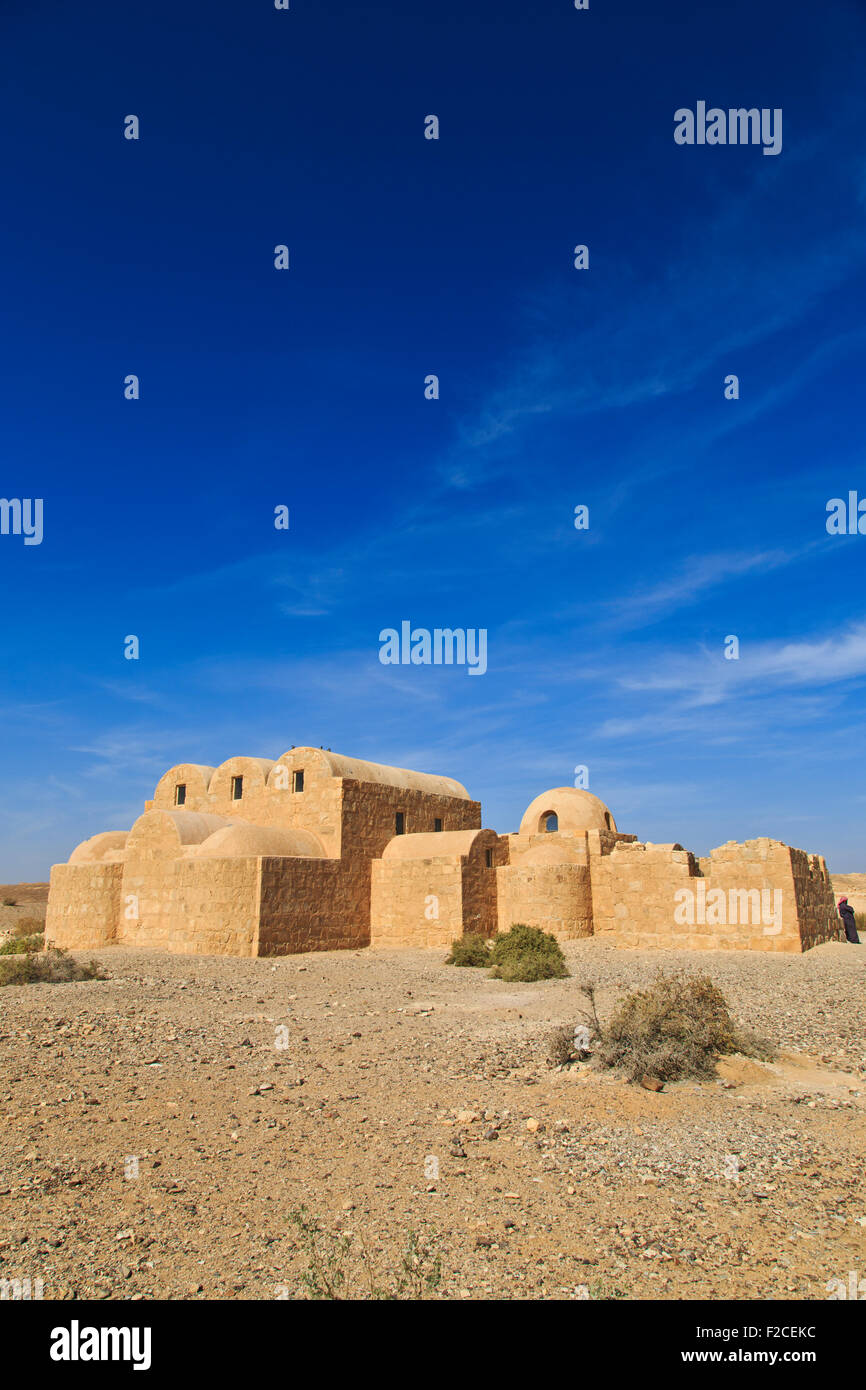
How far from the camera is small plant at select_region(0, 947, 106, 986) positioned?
11572mm

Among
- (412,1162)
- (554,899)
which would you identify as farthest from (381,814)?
(412,1162)

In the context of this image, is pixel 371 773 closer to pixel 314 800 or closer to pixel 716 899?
pixel 314 800

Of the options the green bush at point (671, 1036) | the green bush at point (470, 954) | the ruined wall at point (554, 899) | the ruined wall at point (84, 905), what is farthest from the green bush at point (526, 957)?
the ruined wall at point (84, 905)

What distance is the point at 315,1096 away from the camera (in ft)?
20.5

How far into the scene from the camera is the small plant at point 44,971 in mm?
11572

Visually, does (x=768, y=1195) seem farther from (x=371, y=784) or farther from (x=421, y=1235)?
(x=371, y=784)

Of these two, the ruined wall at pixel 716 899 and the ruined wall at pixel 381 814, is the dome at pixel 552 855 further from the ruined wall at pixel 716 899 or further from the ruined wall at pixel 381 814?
the ruined wall at pixel 381 814

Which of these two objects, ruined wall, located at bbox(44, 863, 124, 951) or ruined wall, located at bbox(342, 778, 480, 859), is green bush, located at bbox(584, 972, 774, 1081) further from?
ruined wall, located at bbox(44, 863, 124, 951)

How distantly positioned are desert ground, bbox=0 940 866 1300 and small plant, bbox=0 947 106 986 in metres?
2.95

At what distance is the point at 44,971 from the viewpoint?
11.9 metres

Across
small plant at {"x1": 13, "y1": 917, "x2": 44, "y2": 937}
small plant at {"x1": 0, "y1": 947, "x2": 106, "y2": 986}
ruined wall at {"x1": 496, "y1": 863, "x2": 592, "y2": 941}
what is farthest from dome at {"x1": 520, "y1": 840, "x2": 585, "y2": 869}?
small plant at {"x1": 13, "y1": 917, "x2": 44, "y2": 937}

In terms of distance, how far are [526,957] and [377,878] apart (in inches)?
340

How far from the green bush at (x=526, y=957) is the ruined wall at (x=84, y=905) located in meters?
10.9
